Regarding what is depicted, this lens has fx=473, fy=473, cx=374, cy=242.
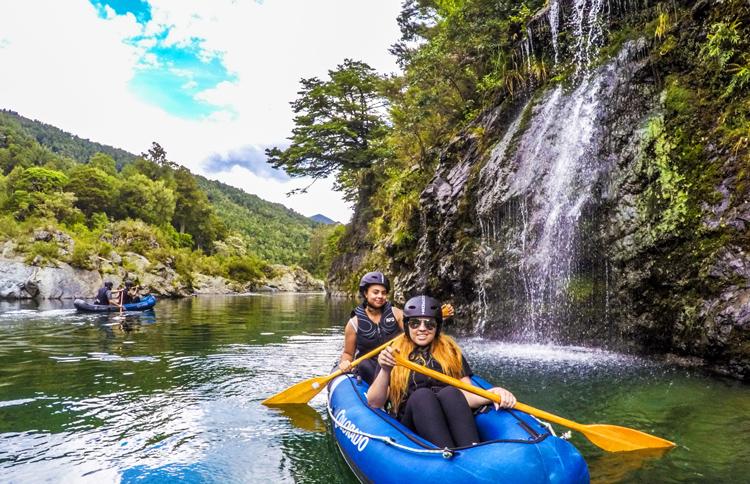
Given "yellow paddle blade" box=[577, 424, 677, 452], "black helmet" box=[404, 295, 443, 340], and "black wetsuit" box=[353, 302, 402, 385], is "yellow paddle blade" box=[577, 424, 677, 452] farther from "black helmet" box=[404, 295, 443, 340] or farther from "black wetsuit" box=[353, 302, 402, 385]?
"black wetsuit" box=[353, 302, 402, 385]

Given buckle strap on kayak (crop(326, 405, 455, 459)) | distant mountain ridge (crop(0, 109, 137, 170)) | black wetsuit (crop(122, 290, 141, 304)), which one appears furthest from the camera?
distant mountain ridge (crop(0, 109, 137, 170))

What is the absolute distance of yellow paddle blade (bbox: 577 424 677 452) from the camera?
401cm

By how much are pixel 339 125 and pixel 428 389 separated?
25575 mm

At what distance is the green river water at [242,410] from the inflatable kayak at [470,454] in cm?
61

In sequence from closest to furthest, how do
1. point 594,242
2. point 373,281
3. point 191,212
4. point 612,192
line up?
point 373,281 < point 612,192 < point 594,242 < point 191,212

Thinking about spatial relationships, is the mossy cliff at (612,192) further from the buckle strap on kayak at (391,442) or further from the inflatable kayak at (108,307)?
the inflatable kayak at (108,307)

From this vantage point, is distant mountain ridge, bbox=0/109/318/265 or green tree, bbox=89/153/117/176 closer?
green tree, bbox=89/153/117/176

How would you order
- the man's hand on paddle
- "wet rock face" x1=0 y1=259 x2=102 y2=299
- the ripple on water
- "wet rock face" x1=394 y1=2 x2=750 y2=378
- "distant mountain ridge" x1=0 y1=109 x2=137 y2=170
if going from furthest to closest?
1. "distant mountain ridge" x1=0 y1=109 x2=137 y2=170
2. "wet rock face" x1=0 y1=259 x2=102 y2=299
3. the ripple on water
4. "wet rock face" x1=394 y1=2 x2=750 y2=378
5. the man's hand on paddle

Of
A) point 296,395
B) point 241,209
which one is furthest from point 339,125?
point 241,209

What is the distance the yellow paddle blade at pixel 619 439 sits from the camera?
401 cm

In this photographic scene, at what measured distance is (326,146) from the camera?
1142 inches

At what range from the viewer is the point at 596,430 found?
402cm

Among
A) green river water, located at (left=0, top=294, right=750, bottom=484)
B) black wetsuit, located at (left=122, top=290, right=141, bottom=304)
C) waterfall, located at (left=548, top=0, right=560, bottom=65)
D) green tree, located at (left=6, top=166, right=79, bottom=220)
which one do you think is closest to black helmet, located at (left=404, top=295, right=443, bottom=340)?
green river water, located at (left=0, top=294, right=750, bottom=484)

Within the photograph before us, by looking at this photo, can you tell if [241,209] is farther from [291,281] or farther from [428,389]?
[428,389]
